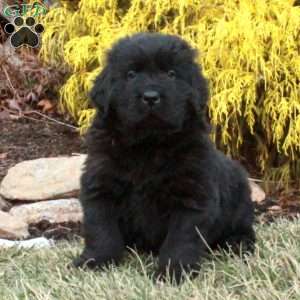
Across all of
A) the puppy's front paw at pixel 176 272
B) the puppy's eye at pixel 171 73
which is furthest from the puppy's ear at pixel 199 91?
the puppy's front paw at pixel 176 272

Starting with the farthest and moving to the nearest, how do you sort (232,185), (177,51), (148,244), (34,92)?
1. (34,92)
2. (232,185)
3. (148,244)
4. (177,51)

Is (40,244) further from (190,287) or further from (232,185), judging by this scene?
(190,287)

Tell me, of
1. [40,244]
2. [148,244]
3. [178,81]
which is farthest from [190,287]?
[40,244]

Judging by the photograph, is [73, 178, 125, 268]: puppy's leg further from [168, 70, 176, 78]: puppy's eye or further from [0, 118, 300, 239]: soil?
[0, 118, 300, 239]: soil

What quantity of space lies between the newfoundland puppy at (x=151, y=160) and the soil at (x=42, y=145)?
9.10ft

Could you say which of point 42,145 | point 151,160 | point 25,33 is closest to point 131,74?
point 151,160

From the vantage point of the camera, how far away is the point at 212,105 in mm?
6602

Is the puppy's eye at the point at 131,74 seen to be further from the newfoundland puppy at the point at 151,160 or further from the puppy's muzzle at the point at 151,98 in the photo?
the puppy's muzzle at the point at 151,98

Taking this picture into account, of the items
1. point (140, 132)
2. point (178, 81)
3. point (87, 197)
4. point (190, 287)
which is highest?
point (178, 81)

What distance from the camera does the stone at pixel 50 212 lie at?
6.45 metres

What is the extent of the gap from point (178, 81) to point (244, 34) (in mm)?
2866

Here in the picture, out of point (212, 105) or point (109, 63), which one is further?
point (212, 105)

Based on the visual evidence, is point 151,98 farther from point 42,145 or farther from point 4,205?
point 42,145

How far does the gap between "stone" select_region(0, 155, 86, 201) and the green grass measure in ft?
8.13
